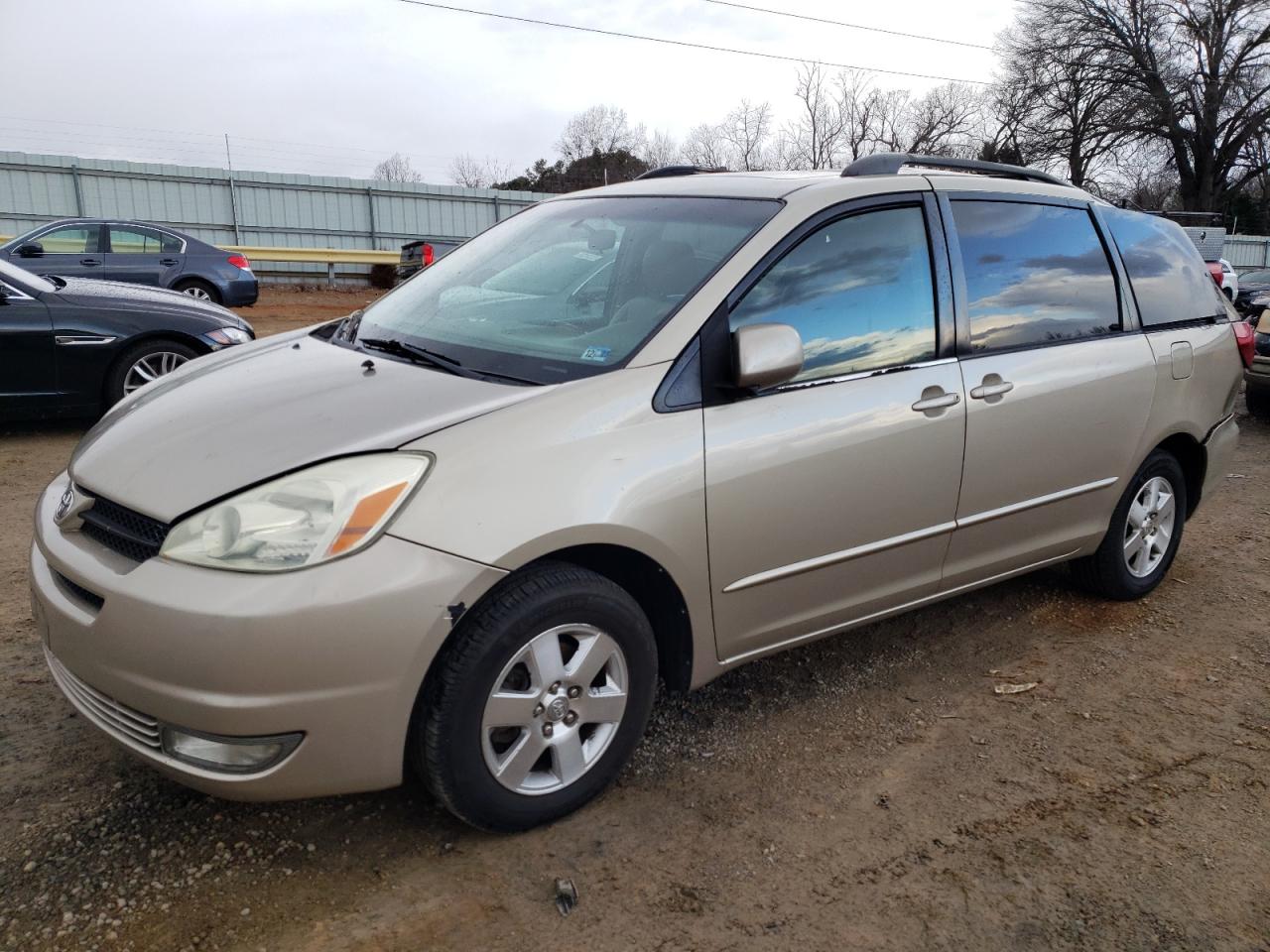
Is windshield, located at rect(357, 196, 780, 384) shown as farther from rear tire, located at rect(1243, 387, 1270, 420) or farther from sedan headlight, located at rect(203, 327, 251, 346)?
rear tire, located at rect(1243, 387, 1270, 420)

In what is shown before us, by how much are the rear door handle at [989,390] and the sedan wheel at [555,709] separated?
1567 millimetres

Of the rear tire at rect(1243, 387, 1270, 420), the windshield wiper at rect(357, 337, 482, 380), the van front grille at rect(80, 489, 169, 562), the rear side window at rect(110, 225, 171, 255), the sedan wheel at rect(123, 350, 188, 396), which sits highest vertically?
the rear side window at rect(110, 225, 171, 255)

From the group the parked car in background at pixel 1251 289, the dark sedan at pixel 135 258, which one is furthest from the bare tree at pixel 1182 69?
the dark sedan at pixel 135 258

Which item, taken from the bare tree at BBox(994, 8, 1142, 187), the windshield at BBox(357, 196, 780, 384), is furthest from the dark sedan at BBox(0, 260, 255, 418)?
the bare tree at BBox(994, 8, 1142, 187)

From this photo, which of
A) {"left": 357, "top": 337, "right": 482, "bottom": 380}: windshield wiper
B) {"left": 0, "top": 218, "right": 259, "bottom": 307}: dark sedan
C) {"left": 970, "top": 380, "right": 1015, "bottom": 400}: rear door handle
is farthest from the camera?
{"left": 0, "top": 218, "right": 259, "bottom": 307}: dark sedan

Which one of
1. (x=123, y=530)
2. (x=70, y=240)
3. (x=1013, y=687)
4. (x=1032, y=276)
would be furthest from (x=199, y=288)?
(x=1013, y=687)

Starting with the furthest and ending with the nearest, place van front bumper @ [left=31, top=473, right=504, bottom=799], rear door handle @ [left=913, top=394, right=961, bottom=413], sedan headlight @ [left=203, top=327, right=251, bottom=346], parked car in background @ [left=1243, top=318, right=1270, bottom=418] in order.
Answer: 1. parked car in background @ [left=1243, top=318, right=1270, bottom=418]
2. sedan headlight @ [left=203, top=327, right=251, bottom=346]
3. rear door handle @ [left=913, top=394, right=961, bottom=413]
4. van front bumper @ [left=31, top=473, right=504, bottom=799]

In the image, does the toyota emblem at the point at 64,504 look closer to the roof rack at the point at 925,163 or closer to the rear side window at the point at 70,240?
the roof rack at the point at 925,163

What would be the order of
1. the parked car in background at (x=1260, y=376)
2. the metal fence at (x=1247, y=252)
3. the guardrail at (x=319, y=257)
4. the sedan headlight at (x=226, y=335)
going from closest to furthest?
1. the sedan headlight at (x=226, y=335)
2. the parked car in background at (x=1260, y=376)
3. the guardrail at (x=319, y=257)
4. the metal fence at (x=1247, y=252)

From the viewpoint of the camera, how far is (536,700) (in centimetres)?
248

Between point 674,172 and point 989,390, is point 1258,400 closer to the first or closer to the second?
point 989,390

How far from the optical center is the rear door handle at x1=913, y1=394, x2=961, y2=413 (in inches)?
124

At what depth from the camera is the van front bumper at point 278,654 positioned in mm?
2146

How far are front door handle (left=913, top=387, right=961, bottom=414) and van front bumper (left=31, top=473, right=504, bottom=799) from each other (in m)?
1.57
